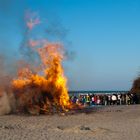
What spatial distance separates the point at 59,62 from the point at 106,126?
45.5 ft

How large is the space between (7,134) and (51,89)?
625 inches

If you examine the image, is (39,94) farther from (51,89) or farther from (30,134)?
(30,134)

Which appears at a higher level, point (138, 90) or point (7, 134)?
point (138, 90)

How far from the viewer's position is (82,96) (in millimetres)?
52625

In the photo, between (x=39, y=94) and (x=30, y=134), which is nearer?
(x=30, y=134)

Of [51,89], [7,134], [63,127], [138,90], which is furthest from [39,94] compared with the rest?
[138,90]

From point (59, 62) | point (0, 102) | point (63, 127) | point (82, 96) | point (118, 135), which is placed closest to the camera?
point (118, 135)

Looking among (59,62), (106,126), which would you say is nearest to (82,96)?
(59,62)

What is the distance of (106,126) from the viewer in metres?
25.3

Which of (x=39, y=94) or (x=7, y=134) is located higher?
(x=39, y=94)

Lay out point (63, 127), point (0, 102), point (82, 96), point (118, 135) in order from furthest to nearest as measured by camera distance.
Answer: point (82, 96) < point (0, 102) < point (63, 127) < point (118, 135)

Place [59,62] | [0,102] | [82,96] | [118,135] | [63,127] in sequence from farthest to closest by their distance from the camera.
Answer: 1. [82,96]
2. [59,62]
3. [0,102]
4. [63,127]
5. [118,135]

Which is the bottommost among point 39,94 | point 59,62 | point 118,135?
point 118,135

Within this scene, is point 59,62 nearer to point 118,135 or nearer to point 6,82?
point 6,82
